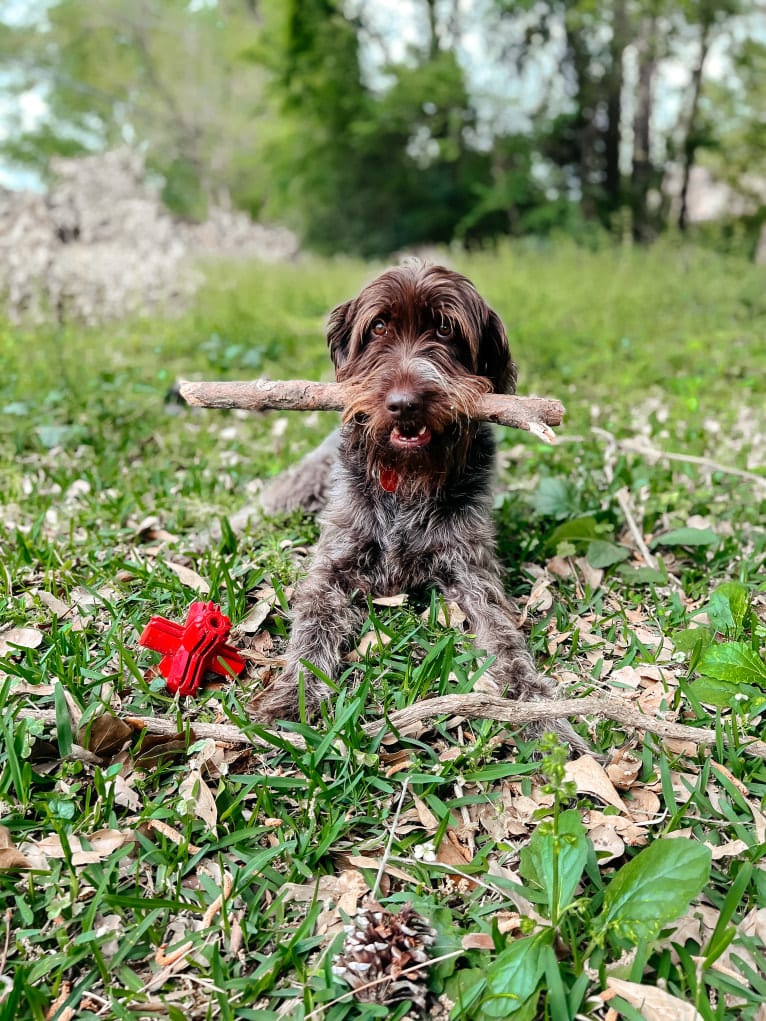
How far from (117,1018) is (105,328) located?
29.1ft

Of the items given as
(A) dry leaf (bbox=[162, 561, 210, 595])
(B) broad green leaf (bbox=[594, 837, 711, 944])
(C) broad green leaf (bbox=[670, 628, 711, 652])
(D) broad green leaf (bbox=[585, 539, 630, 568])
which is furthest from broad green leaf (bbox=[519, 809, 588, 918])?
(A) dry leaf (bbox=[162, 561, 210, 595])

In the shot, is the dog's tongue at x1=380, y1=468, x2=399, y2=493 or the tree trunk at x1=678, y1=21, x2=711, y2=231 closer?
the dog's tongue at x1=380, y1=468, x2=399, y2=493

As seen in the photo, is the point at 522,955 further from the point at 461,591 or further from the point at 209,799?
the point at 461,591

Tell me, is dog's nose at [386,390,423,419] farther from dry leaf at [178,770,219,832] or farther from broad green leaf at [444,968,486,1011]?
broad green leaf at [444,968,486,1011]

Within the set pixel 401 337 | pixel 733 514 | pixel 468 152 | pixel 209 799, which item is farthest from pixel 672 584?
pixel 468 152

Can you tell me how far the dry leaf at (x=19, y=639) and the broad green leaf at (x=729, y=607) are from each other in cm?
304

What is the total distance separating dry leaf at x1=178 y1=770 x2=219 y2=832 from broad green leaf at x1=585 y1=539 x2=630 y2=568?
2332mm

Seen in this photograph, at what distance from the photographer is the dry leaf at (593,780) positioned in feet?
8.38

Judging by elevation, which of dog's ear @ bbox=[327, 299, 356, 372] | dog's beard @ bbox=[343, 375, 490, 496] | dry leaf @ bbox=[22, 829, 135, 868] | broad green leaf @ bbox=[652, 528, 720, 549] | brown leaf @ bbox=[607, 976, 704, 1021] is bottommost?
brown leaf @ bbox=[607, 976, 704, 1021]

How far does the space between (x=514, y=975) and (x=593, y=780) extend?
2.72ft

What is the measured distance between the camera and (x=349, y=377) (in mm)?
3580

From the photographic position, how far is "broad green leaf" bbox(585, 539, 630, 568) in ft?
12.9

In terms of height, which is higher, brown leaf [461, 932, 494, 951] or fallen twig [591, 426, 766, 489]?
fallen twig [591, 426, 766, 489]

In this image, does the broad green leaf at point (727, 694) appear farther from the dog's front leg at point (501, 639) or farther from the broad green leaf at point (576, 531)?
the broad green leaf at point (576, 531)
